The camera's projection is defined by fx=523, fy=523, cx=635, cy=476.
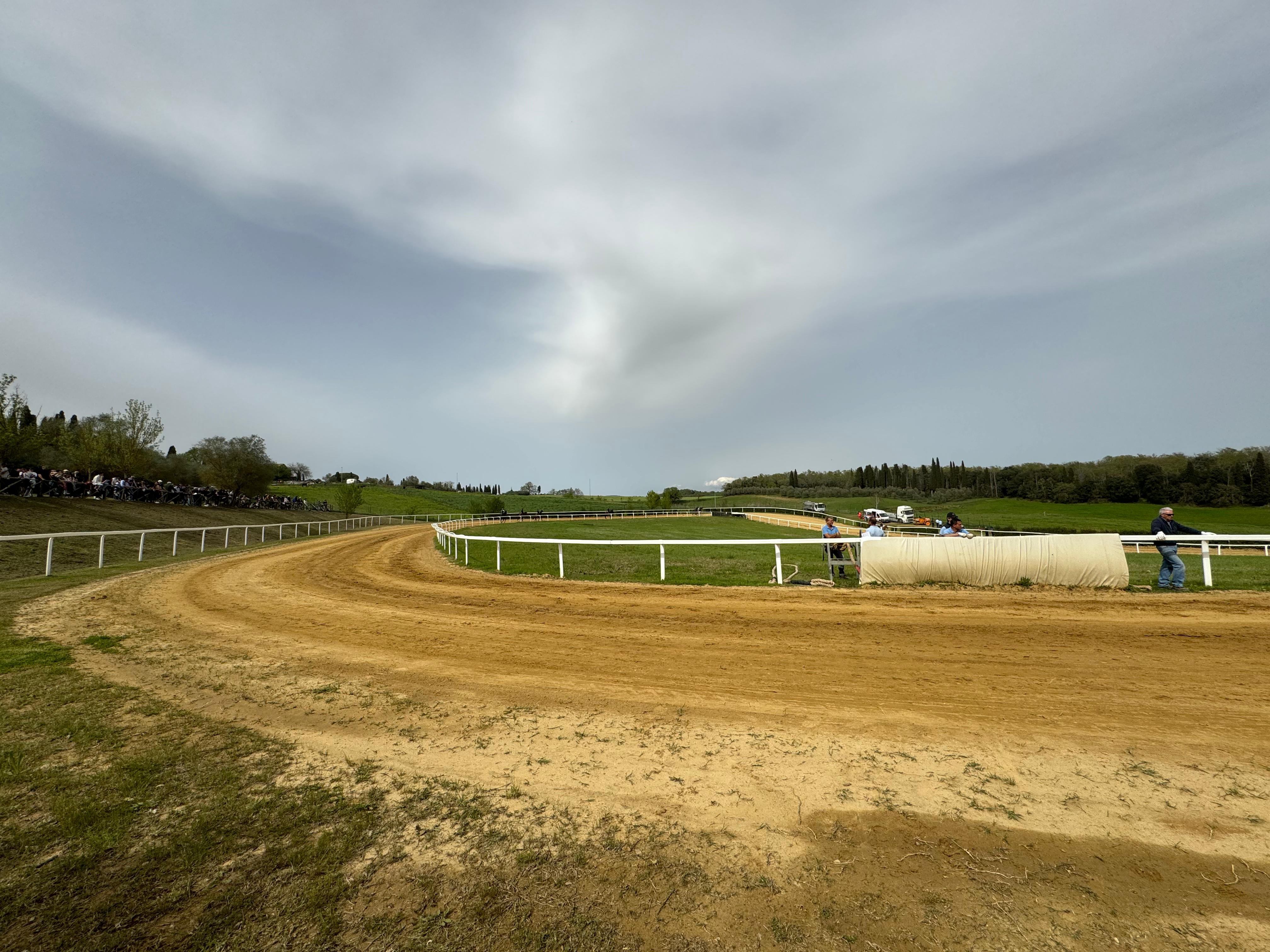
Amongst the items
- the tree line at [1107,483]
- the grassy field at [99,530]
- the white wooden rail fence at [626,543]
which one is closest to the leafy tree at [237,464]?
the grassy field at [99,530]

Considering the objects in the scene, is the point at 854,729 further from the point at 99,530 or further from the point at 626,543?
the point at 99,530

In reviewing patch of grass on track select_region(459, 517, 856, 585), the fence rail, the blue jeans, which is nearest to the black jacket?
the fence rail

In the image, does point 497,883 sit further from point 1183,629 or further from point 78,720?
point 1183,629

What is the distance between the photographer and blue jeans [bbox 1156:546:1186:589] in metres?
10.6

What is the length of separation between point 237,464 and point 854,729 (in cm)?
6962

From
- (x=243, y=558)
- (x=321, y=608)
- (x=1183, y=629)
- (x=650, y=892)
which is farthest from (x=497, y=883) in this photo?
(x=243, y=558)

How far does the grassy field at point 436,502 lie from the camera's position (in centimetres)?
9125

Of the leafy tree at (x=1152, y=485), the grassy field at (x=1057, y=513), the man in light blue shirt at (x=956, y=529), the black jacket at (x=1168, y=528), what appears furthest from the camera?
the leafy tree at (x=1152, y=485)

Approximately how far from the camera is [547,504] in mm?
112188

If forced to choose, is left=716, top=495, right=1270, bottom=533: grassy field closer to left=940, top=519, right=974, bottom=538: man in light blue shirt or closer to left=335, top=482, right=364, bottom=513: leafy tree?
left=940, top=519, right=974, bottom=538: man in light blue shirt

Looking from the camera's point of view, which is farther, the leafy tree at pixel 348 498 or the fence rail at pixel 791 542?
the leafy tree at pixel 348 498

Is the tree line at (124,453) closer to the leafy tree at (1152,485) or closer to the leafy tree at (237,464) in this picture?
the leafy tree at (237,464)

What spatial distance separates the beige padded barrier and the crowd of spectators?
37284 millimetres

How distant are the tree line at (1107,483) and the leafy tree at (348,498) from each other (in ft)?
334
